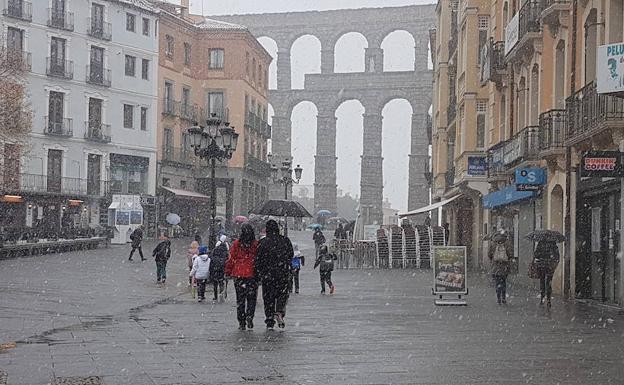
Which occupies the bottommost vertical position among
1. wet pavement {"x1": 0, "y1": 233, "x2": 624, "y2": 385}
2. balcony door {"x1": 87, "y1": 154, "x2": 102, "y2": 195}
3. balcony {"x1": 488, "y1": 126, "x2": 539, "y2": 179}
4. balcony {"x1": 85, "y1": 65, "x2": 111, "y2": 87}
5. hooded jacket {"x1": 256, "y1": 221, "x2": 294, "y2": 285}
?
wet pavement {"x1": 0, "y1": 233, "x2": 624, "y2": 385}

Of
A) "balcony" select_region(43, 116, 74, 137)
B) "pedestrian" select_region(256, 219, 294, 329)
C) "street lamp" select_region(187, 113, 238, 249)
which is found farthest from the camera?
"balcony" select_region(43, 116, 74, 137)

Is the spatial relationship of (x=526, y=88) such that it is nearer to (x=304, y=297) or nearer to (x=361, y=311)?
(x=304, y=297)

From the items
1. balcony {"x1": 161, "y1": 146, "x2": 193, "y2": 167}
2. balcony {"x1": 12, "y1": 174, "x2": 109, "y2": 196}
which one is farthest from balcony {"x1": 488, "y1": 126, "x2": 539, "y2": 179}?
balcony {"x1": 161, "y1": 146, "x2": 193, "y2": 167}

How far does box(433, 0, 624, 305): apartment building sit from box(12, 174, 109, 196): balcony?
26613 mm

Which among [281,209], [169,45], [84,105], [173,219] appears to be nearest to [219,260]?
[281,209]

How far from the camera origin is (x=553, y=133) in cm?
2291

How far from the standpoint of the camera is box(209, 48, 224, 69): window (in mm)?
66688

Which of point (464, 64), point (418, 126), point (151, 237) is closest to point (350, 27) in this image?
point (418, 126)

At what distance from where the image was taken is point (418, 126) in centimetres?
8475

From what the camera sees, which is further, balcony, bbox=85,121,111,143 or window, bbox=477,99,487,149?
balcony, bbox=85,121,111,143

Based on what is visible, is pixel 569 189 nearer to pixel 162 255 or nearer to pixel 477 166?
pixel 162 255

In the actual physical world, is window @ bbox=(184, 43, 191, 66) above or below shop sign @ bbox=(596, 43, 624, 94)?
above

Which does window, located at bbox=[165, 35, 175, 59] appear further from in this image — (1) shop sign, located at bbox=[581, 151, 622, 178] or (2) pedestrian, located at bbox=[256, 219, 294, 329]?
(2) pedestrian, located at bbox=[256, 219, 294, 329]

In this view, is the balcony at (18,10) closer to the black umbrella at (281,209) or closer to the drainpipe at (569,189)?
the black umbrella at (281,209)
